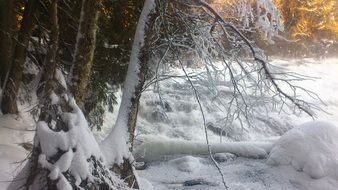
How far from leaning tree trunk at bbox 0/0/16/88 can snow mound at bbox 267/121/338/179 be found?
527 centimetres

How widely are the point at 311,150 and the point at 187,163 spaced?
7.79 feet

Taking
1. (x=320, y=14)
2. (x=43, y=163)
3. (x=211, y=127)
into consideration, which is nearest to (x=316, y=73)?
(x=320, y=14)

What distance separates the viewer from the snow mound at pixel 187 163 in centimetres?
887

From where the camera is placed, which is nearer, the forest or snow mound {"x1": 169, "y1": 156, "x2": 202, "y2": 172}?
the forest

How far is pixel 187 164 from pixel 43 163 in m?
5.56

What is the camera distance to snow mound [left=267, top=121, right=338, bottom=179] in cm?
809

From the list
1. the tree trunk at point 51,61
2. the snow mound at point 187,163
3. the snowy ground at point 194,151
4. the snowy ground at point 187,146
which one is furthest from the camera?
the snow mound at point 187,163

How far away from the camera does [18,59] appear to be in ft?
25.6

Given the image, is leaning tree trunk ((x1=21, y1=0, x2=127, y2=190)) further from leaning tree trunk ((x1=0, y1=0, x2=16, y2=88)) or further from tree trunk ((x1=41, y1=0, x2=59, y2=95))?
leaning tree trunk ((x1=0, y1=0, x2=16, y2=88))

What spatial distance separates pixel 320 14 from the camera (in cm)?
1983

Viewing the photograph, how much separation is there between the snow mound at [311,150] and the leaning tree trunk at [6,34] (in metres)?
5.27

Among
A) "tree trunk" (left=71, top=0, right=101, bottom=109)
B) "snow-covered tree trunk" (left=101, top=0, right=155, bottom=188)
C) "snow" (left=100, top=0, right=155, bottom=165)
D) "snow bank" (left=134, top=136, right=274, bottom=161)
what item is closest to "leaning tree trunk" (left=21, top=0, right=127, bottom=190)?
"tree trunk" (left=71, top=0, right=101, bottom=109)

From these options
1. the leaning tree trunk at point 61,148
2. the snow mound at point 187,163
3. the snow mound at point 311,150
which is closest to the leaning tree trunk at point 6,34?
the snow mound at point 187,163

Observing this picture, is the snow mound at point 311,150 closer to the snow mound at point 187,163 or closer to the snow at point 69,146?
the snow mound at point 187,163
